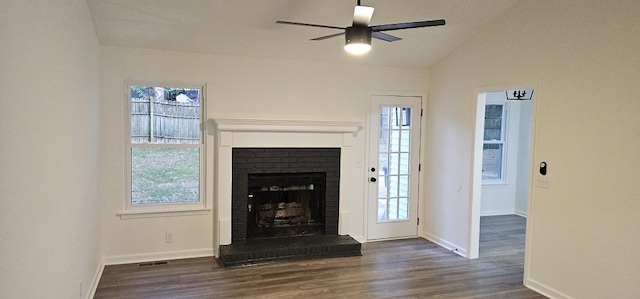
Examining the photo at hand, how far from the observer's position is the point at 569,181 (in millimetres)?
3826

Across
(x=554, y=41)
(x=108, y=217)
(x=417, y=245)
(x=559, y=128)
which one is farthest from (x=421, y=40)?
(x=108, y=217)

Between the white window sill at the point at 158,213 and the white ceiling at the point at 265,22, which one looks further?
the white window sill at the point at 158,213

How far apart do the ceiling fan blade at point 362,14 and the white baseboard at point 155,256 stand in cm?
327

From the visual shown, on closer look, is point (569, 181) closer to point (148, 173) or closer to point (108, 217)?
point (148, 173)

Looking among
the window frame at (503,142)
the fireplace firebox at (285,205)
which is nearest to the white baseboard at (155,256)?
the fireplace firebox at (285,205)

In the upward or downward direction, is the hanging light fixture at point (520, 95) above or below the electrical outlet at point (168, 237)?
above

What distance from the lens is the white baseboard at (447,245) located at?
524 centimetres

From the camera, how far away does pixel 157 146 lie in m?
4.78

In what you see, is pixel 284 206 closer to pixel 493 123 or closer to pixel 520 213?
pixel 493 123

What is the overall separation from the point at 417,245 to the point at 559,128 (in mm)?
2419

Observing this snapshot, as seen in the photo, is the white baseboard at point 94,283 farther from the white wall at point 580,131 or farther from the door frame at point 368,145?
the white wall at point 580,131

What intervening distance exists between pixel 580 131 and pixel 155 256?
4417mm

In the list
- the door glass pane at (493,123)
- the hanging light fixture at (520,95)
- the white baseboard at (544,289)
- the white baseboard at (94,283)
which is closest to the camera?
the white baseboard at (94,283)

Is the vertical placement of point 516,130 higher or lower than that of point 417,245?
higher
